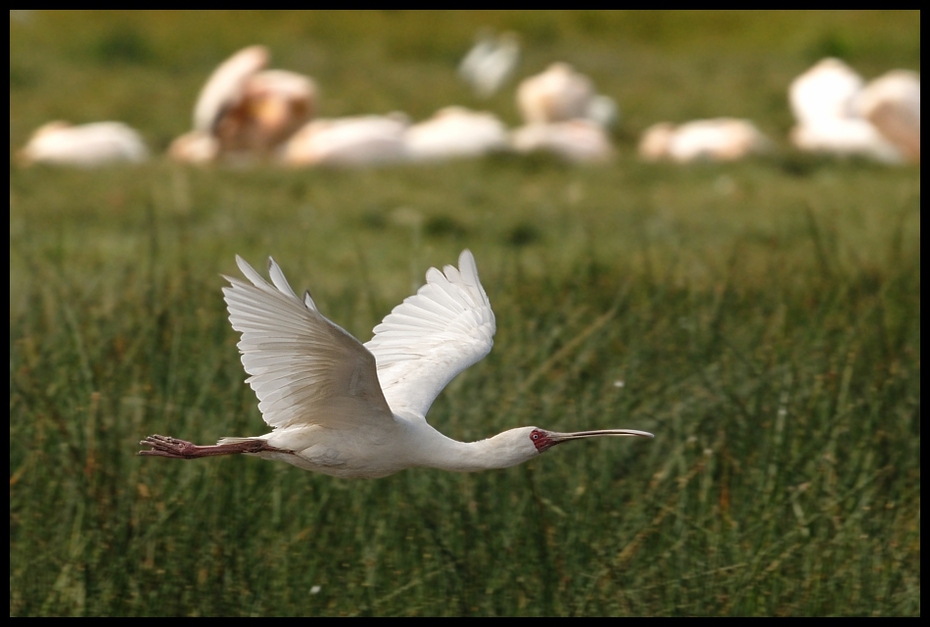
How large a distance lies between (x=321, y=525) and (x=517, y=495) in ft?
1.41

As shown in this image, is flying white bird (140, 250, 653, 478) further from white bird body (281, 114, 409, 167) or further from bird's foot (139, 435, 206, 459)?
white bird body (281, 114, 409, 167)

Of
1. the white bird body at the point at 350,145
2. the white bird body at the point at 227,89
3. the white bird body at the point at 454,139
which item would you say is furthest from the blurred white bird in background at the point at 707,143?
the white bird body at the point at 227,89

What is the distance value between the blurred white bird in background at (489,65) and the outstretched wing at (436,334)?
6397 millimetres

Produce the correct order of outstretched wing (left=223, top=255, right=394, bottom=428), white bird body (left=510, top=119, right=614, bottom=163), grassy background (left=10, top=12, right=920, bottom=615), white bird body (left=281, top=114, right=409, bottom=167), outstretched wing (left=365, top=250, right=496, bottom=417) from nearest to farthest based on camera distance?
outstretched wing (left=223, top=255, right=394, bottom=428) < outstretched wing (left=365, top=250, right=496, bottom=417) < grassy background (left=10, top=12, right=920, bottom=615) < white bird body (left=281, top=114, right=409, bottom=167) < white bird body (left=510, top=119, right=614, bottom=163)

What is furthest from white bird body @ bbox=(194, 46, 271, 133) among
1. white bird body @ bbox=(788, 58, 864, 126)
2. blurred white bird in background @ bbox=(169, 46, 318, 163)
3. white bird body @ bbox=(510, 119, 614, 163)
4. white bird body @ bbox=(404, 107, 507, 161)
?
white bird body @ bbox=(788, 58, 864, 126)

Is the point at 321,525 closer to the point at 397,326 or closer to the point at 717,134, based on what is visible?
the point at 397,326

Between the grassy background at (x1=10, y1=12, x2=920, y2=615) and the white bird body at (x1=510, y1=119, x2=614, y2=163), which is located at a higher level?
the white bird body at (x1=510, y1=119, x2=614, y2=163)

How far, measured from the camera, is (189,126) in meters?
8.09

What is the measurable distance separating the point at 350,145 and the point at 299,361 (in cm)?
487

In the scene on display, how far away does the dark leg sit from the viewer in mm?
2115

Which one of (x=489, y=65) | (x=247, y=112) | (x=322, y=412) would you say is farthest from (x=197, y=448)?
(x=489, y=65)

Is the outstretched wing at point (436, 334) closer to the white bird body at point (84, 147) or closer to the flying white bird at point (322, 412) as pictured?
the flying white bird at point (322, 412)

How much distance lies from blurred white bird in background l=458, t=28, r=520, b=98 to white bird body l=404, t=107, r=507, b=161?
1.59 m
